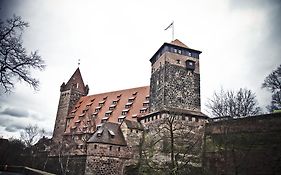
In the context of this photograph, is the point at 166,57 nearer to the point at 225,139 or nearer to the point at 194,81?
the point at 194,81

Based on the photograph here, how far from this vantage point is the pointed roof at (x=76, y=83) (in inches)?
1876

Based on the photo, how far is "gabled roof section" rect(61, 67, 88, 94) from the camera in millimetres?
47656

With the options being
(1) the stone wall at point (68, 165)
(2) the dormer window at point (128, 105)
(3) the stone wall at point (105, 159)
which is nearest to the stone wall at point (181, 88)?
(3) the stone wall at point (105, 159)

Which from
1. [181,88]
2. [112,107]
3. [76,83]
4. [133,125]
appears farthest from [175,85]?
[76,83]

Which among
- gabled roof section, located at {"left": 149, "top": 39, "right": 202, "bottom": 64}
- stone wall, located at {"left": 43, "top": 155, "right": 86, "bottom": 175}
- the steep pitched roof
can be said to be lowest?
stone wall, located at {"left": 43, "top": 155, "right": 86, "bottom": 175}

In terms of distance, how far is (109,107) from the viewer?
37375mm

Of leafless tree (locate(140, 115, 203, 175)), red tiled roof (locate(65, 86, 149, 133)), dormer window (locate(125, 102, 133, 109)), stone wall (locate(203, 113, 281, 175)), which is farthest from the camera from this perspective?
dormer window (locate(125, 102, 133, 109))

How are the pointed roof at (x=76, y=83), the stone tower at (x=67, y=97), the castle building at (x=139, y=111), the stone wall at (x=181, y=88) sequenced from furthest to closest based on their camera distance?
the pointed roof at (x=76, y=83) < the stone tower at (x=67, y=97) < the stone wall at (x=181, y=88) < the castle building at (x=139, y=111)

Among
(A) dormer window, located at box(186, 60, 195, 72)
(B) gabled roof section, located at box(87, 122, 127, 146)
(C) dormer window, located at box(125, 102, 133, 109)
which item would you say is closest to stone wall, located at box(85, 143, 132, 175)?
(B) gabled roof section, located at box(87, 122, 127, 146)

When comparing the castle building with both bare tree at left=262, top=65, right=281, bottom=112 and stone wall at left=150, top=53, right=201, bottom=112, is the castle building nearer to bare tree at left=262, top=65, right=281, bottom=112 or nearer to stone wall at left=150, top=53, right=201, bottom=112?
stone wall at left=150, top=53, right=201, bottom=112

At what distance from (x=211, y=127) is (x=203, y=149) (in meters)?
2.26

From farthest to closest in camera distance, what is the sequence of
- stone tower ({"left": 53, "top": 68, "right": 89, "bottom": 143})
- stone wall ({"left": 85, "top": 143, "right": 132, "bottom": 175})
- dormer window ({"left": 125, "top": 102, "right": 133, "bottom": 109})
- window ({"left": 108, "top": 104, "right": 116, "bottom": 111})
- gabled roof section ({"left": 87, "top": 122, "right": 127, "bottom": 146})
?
1. stone tower ({"left": 53, "top": 68, "right": 89, "bottom": 143})
2. window ({"left": 108, "top": 104, "right": 116, "bottom": 111})
3. dormer window ({"left": 125, "top": 102, "right": 133, "bottom": 109})
4. gabled roof section ({"left": 87, "top": 122, "right": 127, "bottom": 146})
5. stone wall ({"left": 85, "top": 143, "right": 132, "bottom": 175})

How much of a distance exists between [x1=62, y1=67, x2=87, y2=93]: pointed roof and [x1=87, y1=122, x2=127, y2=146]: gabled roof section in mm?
22584

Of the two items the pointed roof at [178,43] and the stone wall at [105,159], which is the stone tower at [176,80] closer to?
the pointed roof at [178,43]
